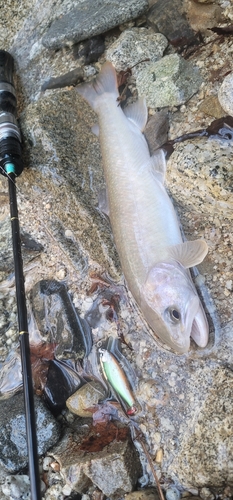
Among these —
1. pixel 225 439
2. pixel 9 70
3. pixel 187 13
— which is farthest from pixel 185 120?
pixel 225 439

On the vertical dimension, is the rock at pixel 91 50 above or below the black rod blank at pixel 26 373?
above

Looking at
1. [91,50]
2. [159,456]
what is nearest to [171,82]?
[91,50]

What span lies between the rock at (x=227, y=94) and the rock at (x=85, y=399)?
2.48 metres

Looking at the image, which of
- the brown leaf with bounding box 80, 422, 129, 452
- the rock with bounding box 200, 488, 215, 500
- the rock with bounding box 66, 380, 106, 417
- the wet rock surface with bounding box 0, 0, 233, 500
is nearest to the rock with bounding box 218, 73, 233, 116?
the wet rock surface with bounding box 0, 0, 233, 500

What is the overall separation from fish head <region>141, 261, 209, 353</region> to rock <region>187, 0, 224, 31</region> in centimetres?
232

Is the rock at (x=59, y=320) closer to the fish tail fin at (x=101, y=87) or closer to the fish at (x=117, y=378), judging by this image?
the fish at (x=117, y=378)

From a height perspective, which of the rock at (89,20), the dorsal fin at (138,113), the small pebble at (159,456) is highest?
the rock at (89,20)

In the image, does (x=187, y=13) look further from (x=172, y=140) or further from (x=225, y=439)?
(x=225, y=439)

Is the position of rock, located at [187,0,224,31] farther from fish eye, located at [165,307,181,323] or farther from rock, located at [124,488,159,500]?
rock, located at [124,488,159,500]

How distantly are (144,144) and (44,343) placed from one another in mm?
1994

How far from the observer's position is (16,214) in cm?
344

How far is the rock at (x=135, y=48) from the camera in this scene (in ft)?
13.5

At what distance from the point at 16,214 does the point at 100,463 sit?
6.48 feet

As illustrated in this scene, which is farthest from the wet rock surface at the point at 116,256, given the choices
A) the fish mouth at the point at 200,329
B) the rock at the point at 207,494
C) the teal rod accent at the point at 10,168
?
the teal rod accent at the point at 10,168
